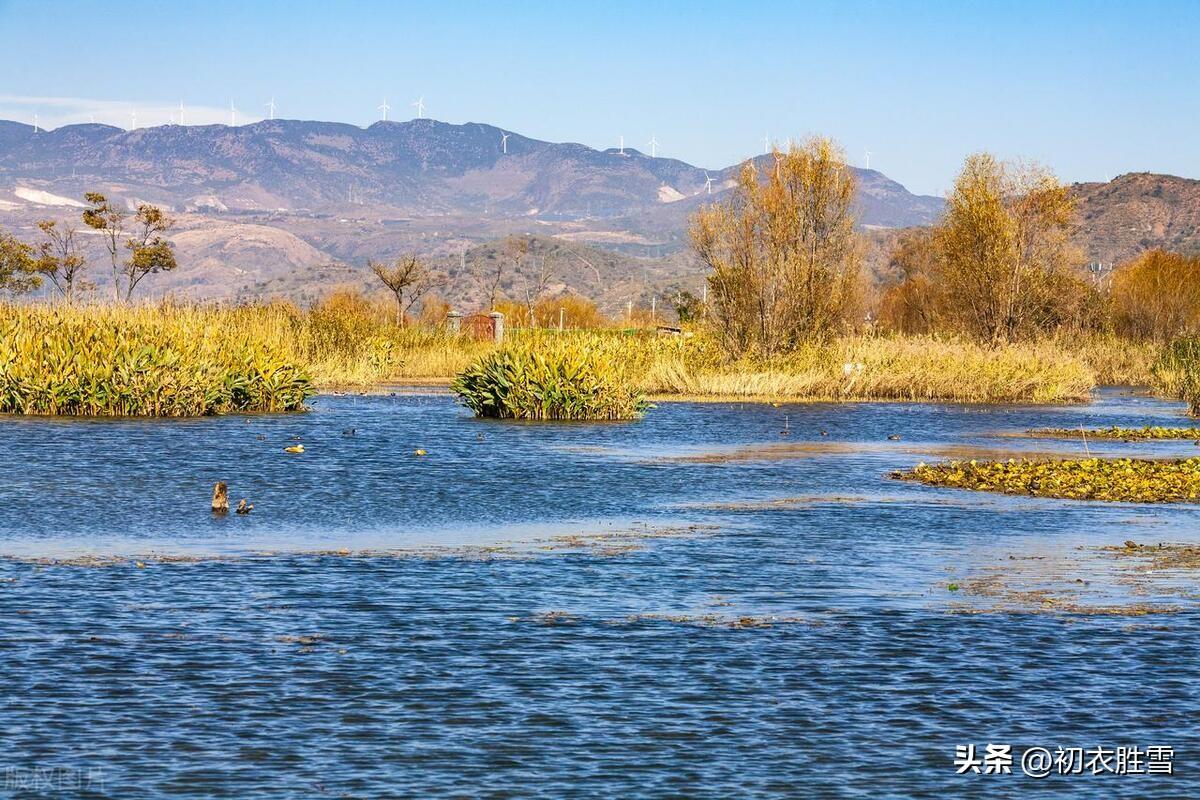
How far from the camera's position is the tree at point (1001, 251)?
56125mm

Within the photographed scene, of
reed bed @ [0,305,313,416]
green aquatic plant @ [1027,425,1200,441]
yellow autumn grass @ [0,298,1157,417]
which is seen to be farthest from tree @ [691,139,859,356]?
reed bed @ [0,305,313,416]

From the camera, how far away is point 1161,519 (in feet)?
61.8

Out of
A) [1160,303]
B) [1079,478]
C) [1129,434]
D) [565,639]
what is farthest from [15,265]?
[565,639]

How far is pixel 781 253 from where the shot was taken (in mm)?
49031

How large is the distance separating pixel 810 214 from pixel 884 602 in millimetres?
37466

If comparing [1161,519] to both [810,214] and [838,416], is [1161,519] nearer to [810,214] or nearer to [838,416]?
[838,416]

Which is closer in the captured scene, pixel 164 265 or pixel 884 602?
pixel 884 602

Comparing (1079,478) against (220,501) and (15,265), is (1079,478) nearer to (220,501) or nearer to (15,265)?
(220,501)

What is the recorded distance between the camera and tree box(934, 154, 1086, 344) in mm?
56125

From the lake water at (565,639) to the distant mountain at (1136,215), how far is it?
144m

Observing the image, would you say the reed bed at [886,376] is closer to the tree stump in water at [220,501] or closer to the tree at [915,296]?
the tree at [915,296]

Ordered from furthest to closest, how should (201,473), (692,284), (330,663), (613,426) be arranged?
(692,284) < (613,426) < (201,473) < (330,663)

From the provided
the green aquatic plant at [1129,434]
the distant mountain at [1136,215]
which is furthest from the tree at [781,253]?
the distant mountain at [1136,215]

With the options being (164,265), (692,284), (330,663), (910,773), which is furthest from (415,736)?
(692,284)
